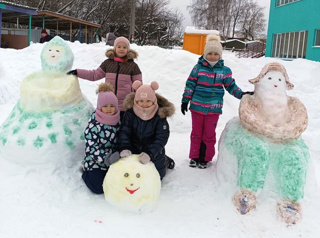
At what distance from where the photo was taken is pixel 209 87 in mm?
3953

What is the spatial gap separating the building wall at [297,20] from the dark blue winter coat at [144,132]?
12563 mm

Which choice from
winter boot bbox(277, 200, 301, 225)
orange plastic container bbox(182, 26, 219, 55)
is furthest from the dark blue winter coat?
orange plastic container bbox(182, 26, 219, 55)

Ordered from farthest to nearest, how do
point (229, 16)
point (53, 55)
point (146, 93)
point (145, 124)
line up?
point (229, 16) < point (53, 55) < point (145, 124) < point (146, 93)

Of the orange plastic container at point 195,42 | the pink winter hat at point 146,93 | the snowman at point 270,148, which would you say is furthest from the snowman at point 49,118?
the orange plastic container at point 195,42

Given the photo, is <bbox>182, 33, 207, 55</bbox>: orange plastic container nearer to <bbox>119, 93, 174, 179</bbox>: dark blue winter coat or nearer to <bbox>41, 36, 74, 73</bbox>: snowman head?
<bbox>41, 36, 74, 73</bbox>: snowman head

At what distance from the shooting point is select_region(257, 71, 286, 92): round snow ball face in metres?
3.47

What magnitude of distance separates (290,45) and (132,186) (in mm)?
16207

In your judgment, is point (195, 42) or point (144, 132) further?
point (195, 42)

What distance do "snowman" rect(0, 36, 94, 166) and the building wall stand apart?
12.8 meters

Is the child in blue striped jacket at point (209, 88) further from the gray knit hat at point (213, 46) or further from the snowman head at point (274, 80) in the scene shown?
the snowman head at point (274, 80)

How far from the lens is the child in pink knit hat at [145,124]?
10.8ft

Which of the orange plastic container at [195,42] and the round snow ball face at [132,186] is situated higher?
the orange plastic container at [195,42]

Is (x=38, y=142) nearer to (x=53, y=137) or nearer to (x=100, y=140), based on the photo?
(x=53, y=137)

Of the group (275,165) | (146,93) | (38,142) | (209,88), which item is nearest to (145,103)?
(146,93)
